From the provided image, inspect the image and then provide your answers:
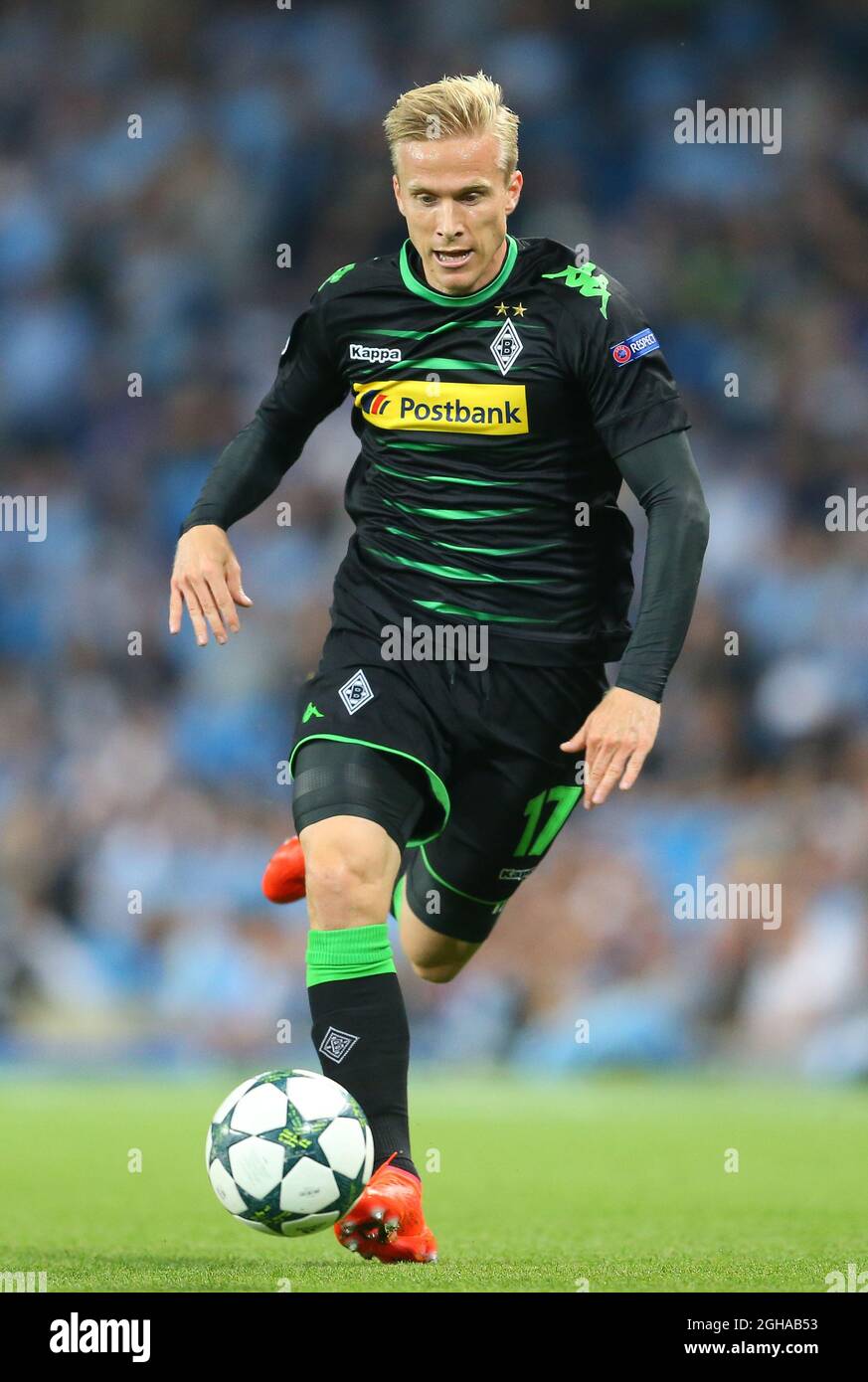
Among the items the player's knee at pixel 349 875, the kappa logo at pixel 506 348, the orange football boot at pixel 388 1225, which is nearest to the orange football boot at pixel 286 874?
the player's knee at pixel 349 875

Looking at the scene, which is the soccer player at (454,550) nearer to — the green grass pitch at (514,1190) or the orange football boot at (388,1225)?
the orange football boot at (388,1225)

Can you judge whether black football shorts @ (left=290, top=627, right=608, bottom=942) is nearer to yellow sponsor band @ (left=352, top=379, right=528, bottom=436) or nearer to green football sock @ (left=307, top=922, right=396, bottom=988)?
green football sock @ (left=307, top=922, right=396, bottom=988)

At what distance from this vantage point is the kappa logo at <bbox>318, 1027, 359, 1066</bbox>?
4.41m

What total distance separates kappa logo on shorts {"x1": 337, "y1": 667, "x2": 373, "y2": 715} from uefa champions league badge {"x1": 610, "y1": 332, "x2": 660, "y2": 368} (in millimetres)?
1011

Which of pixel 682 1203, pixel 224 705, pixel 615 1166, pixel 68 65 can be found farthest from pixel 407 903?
pixel 68 65

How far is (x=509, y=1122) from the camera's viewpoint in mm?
8609

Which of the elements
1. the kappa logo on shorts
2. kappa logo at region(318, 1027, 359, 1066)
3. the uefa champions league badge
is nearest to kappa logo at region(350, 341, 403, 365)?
the uefa champions league badge

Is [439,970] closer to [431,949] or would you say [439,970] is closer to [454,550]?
[431,949]

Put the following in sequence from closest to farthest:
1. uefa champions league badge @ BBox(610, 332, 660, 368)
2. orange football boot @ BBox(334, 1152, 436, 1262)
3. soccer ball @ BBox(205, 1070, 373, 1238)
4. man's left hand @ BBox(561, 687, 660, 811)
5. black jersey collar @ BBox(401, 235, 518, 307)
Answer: soccer ball @ BBox(205, 1070, 373, 1238) → orange football boot @ BBox(334, 1152, 436, 1262) → man's left hand @ BBox(561, 687, 660, 811) → uefa champions league badge @ BBox(610, 332, 660, 368) → black jersey collar @ BBox(401, 235, 518, 307)

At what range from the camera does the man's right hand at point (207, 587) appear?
15.4ft

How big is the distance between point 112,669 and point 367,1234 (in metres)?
8.77

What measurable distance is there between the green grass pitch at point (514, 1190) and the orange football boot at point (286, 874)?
3.20ft

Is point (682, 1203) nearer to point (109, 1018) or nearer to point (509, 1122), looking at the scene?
point (509, 1122)

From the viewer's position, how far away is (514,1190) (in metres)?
6.10
